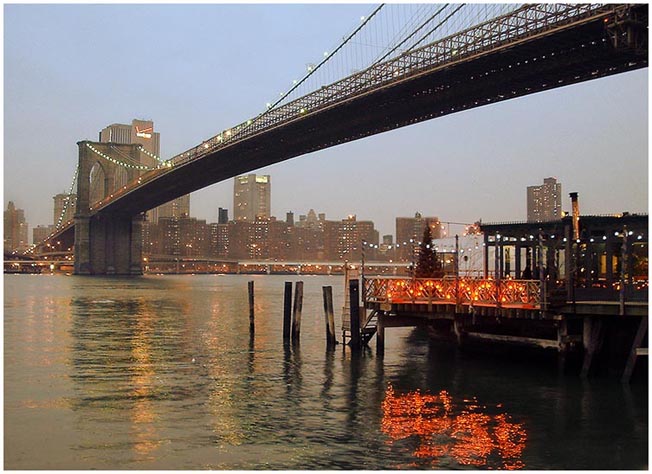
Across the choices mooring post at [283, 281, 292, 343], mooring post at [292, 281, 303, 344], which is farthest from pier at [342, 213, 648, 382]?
mooring post at [283, 281, 292, 343]

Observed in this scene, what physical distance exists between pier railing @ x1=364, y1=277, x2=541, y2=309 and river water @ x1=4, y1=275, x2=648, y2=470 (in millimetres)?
2013

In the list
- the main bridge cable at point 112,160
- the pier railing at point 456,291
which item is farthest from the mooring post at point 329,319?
the main bridge cable at point 112,160

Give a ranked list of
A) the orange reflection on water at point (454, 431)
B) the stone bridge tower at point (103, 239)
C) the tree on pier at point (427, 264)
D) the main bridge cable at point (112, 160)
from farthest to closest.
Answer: the main bridge cable at point (112, 160) < the stone bridge tower at point (103, 239) < the tree on pier at point (427, 264) < the orange reflection on water at point (454, 431)

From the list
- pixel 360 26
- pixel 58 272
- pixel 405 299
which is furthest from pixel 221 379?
pixel 58 272

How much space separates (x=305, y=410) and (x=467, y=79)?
3483cm

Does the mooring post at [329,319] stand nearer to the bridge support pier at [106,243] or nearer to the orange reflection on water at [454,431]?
the orange reflection on water at [454,431]

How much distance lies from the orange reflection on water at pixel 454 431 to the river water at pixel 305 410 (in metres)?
0.04

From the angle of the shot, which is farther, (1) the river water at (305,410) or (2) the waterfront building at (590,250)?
(2) the waterfront building at (590,250)

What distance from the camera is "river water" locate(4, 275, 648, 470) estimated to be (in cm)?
1473

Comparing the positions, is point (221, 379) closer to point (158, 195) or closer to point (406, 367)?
point (406, 367)

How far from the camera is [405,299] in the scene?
25.5 meters

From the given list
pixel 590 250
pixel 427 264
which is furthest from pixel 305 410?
pixel 427 264

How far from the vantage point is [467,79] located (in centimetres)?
4962

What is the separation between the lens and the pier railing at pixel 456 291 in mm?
22062
